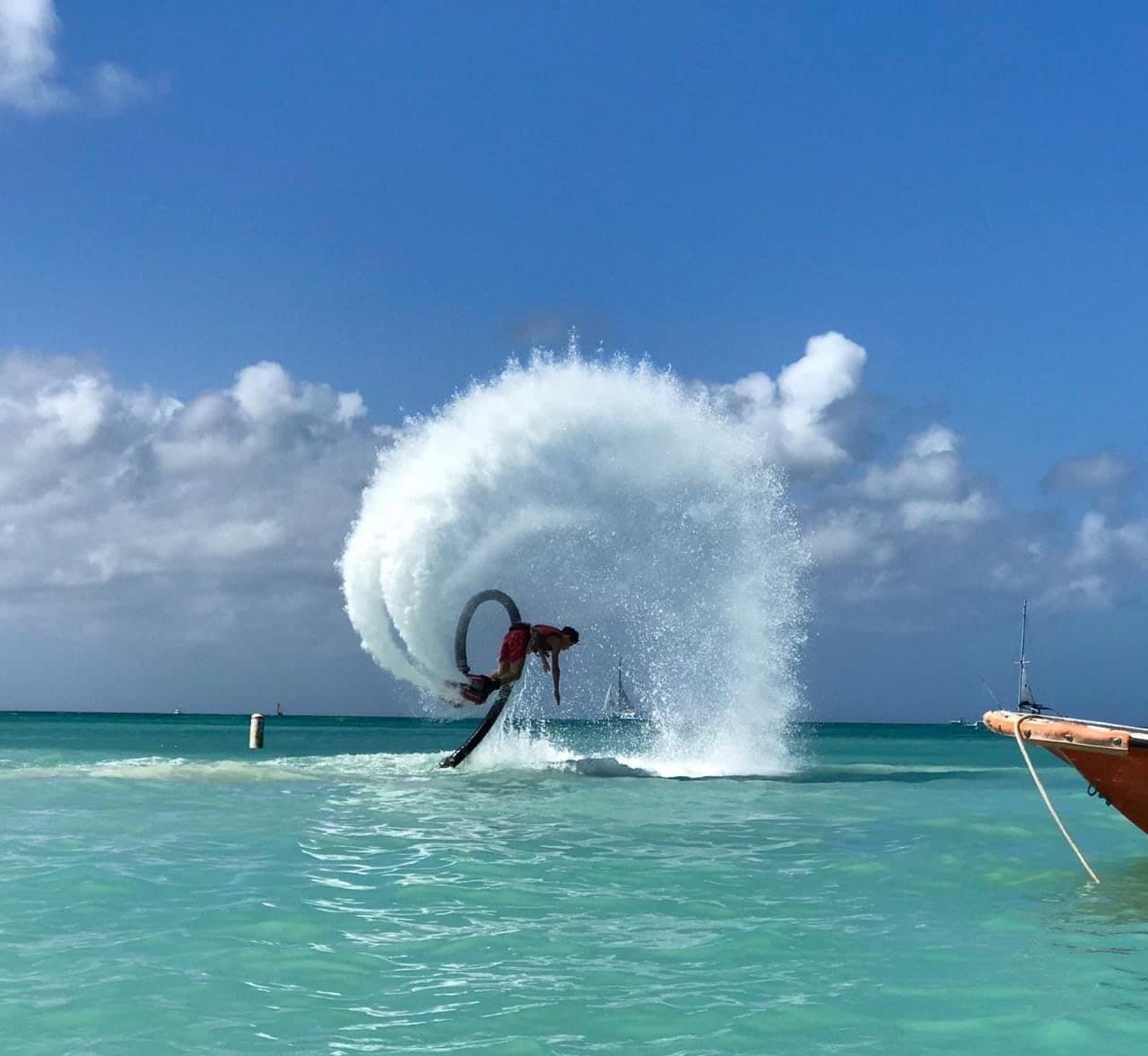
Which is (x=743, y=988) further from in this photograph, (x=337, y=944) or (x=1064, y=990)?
(x=337, y=944)

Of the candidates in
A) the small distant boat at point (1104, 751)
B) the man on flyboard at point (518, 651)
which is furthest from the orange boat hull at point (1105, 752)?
the man on flyboard at point (518, 651)

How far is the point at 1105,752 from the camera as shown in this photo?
43.1 ft

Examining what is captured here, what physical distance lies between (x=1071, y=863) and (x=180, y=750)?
4211 cm

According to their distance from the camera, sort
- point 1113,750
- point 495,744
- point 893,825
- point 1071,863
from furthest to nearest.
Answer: point 495,744, point 893,825, point 1071,863, point 1113,750

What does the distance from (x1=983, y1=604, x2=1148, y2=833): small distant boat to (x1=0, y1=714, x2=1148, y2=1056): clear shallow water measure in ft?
3.14

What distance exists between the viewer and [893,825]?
18953mm

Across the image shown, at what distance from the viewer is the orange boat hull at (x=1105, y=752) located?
13117mm

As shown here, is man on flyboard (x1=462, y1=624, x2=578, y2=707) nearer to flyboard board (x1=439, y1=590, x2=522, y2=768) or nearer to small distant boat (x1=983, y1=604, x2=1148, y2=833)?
flyboard board (x1=439, y1=590, x2=522, y2=768)

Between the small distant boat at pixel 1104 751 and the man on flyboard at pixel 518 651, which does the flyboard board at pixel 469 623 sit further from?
the small distant boat at pixel 1104 751

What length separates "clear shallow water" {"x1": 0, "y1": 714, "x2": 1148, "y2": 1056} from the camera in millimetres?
7637

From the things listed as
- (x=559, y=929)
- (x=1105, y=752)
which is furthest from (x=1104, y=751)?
(x=559, y=929)

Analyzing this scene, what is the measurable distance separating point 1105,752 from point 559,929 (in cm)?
667

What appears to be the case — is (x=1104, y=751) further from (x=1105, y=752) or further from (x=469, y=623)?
(x=469, y=623)

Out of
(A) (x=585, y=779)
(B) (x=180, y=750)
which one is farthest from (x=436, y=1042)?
(B) (x=180, y=750)
